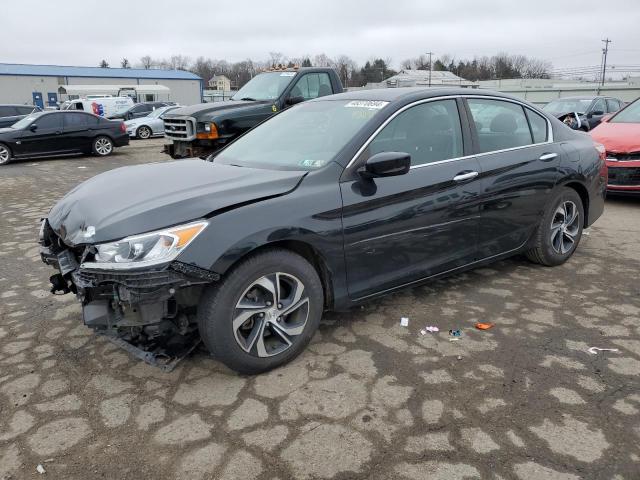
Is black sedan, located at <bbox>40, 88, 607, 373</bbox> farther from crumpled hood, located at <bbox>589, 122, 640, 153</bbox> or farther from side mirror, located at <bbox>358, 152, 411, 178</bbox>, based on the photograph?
crumpled hood, located at <bbox>589, 122, 640, 153</bbox>

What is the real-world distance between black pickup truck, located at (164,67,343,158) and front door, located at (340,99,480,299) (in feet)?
15.5

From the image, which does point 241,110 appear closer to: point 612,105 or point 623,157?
point 623,157

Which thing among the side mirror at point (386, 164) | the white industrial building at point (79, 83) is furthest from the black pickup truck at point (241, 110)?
the white industrial building at point (79, 83)

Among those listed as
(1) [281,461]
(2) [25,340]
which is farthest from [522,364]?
(2) [25,340]

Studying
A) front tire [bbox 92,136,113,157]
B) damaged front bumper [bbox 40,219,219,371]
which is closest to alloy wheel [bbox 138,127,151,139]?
front tire [bbox 92,136,113,157]

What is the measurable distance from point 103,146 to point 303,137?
1340cm

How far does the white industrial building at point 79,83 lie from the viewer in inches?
1925

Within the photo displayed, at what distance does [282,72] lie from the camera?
32.1 ft

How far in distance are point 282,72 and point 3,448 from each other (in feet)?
27.6

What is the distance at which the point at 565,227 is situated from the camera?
4887 mm

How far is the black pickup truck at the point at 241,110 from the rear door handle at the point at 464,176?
15.9 feet

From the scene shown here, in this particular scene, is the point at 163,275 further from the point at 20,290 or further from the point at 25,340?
the point at 20,290

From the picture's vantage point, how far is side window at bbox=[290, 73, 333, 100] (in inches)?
375

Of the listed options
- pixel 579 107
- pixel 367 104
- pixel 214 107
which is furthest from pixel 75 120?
pixel 579 107
